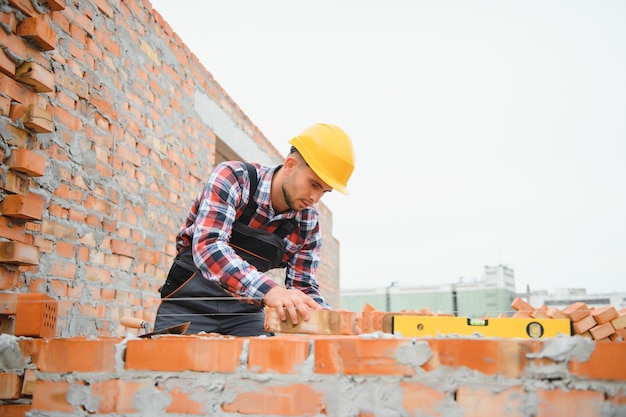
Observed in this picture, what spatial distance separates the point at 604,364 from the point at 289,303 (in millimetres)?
977

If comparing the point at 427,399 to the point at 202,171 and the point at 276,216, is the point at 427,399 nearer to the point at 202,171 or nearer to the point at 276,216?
the point at 276,216

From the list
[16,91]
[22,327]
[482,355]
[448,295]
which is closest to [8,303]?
[22,327]

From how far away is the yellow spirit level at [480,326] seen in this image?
229 cm

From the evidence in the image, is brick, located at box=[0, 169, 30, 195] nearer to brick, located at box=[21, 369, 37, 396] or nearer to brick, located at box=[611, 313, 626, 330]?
brick, located at box=[21, 369, 37, 396]

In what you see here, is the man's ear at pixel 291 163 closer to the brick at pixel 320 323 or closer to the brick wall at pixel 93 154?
the brick at pixel 320 323

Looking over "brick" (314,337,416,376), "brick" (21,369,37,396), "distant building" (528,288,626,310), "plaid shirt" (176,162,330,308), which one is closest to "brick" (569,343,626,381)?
"brick" (314,337,416,376)

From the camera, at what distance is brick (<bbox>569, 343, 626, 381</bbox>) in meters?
1.29

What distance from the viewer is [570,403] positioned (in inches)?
50.9

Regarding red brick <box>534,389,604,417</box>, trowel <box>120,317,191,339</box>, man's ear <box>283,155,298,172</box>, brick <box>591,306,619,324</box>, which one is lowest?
red brick <box>534,389,604,417</box>

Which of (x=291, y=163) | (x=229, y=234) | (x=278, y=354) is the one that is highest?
(x=291, y=163)

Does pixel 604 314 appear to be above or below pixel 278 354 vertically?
above

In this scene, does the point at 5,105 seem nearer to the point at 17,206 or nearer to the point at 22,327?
the point at 17,206

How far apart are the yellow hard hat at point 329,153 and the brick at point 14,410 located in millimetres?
1406

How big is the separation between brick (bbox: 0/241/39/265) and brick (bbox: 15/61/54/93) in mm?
691
